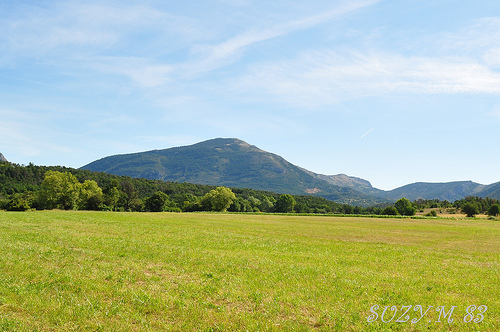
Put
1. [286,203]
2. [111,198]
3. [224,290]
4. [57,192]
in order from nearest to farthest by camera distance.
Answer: [224,290] < [57,192] < [111,198] < [286,203]

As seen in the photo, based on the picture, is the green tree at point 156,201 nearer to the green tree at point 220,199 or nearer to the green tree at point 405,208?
the green tree at point 220,199

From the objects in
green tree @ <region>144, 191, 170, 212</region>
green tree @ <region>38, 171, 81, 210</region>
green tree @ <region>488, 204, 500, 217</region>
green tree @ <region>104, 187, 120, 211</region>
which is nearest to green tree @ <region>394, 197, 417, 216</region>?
green tree @ <region>488, 204, 500, 217</region>

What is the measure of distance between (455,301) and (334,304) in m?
5.92

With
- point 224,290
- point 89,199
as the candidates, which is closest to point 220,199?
point 89,199

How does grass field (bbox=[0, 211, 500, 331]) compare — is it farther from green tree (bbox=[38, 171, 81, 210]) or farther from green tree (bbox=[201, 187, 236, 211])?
green tree (bbox=[201, 187, 236, 211])

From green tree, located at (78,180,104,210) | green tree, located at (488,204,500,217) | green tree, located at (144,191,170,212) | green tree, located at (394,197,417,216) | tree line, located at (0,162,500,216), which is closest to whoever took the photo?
tree line, located at (0,162,500,216)

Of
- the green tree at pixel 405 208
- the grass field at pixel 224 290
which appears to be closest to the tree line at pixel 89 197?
the green tree at pixel 405 208

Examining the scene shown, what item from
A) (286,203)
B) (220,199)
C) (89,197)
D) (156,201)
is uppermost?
(89,197)

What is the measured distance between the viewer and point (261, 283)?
50.6 ft

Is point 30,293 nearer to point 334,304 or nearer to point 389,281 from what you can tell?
point 334,304

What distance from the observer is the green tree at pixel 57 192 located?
339 feet

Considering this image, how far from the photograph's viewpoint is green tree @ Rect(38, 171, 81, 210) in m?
103

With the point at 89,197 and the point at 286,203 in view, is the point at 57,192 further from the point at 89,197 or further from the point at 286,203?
the point at 286,203

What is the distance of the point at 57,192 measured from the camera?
104000mm
